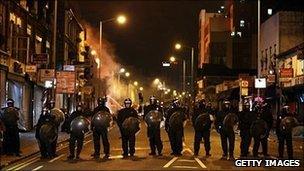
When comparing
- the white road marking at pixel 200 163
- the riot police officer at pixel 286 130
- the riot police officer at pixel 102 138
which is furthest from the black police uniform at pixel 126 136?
the riot police officer at pixel 286 130

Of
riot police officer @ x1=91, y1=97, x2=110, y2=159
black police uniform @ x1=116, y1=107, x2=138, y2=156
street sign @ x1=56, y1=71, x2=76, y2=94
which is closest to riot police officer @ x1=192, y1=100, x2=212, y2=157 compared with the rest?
black police uniform @ x1=116, y1=107, x2=138, y2=156

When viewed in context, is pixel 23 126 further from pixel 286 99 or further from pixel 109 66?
pixel 109 66

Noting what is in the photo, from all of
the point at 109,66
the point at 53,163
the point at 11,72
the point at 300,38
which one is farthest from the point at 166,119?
the point at 109,66

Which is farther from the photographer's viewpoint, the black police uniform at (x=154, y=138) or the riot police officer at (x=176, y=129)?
the riot police officer at (x=176, y=129)

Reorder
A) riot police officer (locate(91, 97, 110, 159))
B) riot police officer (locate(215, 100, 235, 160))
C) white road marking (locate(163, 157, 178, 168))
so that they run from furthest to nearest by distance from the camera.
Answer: riot police officer (locate(215, 100, 235, 160)) < riot police officer (locate(91, 97, 110, 159)) < white road marking (locate(163, 157, 178, 168))

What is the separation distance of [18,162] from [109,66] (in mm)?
72037

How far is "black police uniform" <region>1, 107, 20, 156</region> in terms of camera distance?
1877cm

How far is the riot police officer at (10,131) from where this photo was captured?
18.8 metres

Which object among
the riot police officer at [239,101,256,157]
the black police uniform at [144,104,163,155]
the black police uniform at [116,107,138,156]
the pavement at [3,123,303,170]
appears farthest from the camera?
the black police uniform at [144,104,163,155]

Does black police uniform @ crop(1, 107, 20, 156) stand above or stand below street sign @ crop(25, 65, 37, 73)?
below

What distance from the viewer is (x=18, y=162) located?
17.5 m

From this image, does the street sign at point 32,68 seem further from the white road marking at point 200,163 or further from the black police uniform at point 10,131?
the white road marking at point 200,163

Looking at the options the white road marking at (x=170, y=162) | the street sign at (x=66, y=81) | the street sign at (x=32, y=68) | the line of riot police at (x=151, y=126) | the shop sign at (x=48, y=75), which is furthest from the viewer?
the street sign at (x=66, y=81)

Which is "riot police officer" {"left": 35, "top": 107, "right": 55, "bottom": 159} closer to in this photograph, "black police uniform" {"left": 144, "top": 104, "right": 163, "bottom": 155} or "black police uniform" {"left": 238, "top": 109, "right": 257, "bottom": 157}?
"black police uniform" {"left": 144, "top": 104, "right": 163, "bottom": 155}
